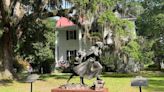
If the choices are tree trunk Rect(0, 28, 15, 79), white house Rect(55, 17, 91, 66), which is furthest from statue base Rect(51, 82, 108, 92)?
white house Rect(55, 17, 91, 66)

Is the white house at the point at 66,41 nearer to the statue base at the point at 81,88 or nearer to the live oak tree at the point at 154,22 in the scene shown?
the live oak tree at the point at 154,22

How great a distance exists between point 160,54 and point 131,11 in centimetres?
642

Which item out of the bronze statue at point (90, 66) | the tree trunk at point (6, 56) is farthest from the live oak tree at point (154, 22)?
the bronze statue at point (90, 66)

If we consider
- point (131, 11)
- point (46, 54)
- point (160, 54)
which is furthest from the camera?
point (160, 54)

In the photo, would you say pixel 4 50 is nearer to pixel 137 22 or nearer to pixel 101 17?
pixel 101 17

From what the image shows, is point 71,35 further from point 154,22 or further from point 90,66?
point 90,66

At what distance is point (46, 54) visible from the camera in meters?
37.2

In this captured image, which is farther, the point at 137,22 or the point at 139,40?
the point at 137,22

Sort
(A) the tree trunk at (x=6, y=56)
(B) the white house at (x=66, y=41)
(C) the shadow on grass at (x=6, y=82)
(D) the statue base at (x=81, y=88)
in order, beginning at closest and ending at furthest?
(D) the statue base at (x=81, y=88) → (C) the shadow on grass at (x=6, y=82) → (A) the tree trunk at (x=6, y=56) → (B) the white house at (x=66, y=41)

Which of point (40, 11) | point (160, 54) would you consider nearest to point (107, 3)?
point (40, 11)

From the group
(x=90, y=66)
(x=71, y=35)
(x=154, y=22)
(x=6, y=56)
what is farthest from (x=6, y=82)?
(x=71, y=35)

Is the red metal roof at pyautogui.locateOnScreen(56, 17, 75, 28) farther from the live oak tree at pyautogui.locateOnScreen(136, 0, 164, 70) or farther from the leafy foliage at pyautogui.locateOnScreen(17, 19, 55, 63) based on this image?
the live oak tree at pyautogui.locateOnScreen(136, 0, 164, 70)

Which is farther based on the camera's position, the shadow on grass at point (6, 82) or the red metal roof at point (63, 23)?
the red metal roof at point (63, 23)

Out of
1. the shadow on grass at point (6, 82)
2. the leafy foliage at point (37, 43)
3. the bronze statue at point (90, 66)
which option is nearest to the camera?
the bronze statue at point (90, 66)
